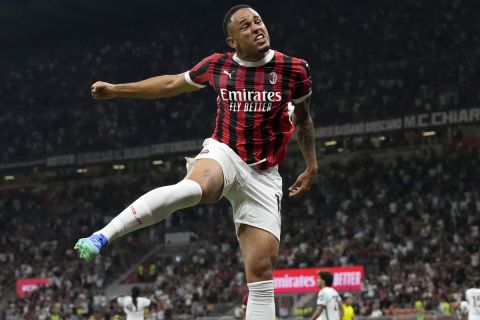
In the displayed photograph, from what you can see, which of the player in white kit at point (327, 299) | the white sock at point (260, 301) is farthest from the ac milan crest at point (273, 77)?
the player in white kit at point (327, 299)

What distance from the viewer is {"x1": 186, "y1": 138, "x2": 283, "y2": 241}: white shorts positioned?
570 centimetres

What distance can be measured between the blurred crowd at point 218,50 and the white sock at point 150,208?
27.7 meters

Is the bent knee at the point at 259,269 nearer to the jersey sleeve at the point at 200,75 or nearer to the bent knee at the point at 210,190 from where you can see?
the bent knee at the point at 210,190

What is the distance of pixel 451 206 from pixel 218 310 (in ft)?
30.4

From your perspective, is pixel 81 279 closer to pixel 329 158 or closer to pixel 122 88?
pixel 329 158

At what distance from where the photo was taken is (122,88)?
19.0 feet

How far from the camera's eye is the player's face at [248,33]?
5742mm

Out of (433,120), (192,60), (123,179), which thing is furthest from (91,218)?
(433,120)

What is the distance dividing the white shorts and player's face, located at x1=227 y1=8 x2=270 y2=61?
68cm

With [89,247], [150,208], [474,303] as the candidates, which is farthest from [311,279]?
[89,247]

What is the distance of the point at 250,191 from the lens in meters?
5.78

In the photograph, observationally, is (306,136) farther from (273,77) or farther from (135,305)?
A: (135,305)

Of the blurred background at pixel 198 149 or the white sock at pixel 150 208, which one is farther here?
the blurred background at pixel 198 149

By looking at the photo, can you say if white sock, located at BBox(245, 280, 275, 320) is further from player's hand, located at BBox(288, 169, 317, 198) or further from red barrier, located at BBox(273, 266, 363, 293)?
red barrier, located at BBox(273, 266, 363, 293)
